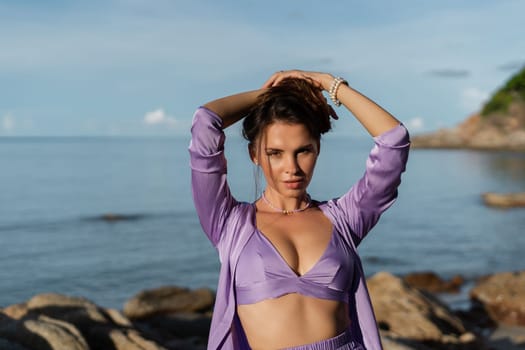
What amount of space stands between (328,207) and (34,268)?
14131mm

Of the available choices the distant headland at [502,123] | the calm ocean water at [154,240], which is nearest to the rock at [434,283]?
the calm ocean water at [154,240]

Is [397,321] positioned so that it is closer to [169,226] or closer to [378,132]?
[378,132]

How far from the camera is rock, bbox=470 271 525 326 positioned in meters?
9.68

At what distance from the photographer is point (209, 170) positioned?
97.1 inches

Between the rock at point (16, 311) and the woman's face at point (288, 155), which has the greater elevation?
the woman's face at point (288, 155)

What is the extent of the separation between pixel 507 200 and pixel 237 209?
27.4 m

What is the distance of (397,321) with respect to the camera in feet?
25.1

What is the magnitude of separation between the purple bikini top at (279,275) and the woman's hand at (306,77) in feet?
2.12

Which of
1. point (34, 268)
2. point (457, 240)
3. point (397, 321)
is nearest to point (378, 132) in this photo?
point (397, 321)

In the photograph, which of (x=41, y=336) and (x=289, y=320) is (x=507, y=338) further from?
(x=289, y=320)

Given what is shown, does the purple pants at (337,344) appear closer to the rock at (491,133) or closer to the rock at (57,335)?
the rock at (57,335)

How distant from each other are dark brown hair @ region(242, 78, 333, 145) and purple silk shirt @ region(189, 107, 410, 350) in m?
0.20

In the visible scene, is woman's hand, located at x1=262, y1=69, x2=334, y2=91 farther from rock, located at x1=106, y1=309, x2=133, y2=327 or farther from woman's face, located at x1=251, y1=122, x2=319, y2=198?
rock, located at x1=106, y1=309, x2=133, y2=327

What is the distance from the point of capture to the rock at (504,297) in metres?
9.68
